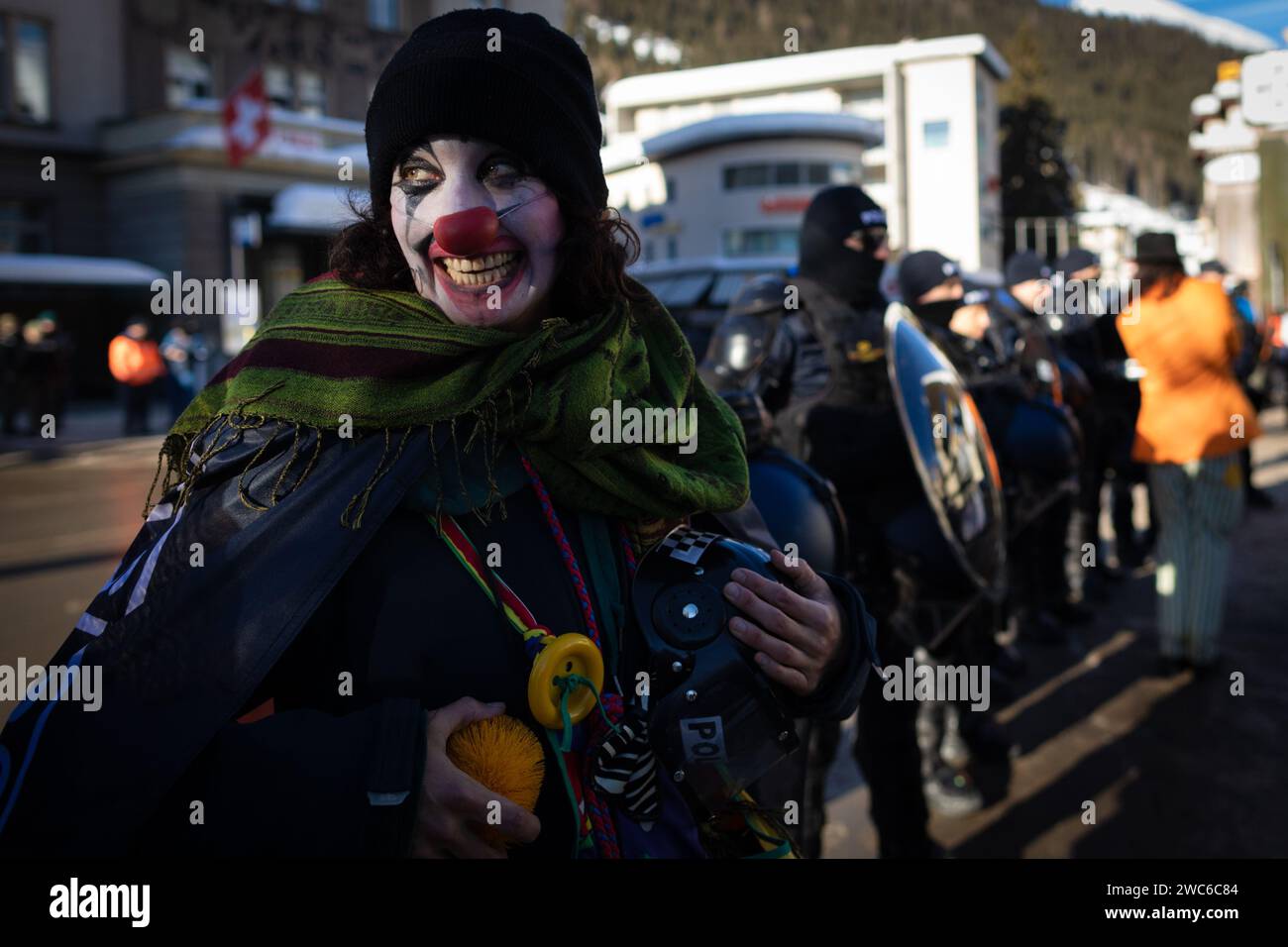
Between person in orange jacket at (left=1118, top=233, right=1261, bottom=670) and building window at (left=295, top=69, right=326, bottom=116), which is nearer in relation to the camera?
person in orange jacket at (left=1118, top=233, right=1261, bottom=670)

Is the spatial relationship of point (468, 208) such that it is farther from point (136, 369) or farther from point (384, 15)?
point (384, 15)

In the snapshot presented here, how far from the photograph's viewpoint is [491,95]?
4.72 feet

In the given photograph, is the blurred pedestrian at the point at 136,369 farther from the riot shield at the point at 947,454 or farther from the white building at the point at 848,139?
the white building at the point at 848,139

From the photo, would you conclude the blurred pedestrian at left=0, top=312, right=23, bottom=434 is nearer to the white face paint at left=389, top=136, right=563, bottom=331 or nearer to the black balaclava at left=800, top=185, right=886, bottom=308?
the black balaclava at left=800, top=185, right=886, bottom=308

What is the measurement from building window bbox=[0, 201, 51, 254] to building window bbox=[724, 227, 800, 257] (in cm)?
1788

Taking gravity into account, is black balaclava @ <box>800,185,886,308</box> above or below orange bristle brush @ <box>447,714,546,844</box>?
above

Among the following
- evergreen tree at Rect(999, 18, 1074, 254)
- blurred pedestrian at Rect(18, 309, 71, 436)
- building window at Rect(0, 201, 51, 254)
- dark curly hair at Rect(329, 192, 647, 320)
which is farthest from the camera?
evergreen tree at Rect(999, 18, 1074, 254)

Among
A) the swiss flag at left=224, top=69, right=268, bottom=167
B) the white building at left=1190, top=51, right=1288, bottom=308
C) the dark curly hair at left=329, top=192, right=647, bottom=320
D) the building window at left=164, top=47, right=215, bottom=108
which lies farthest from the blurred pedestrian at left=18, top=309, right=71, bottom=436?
the dark curly hair at left=329, top=192, right=647, bottom=320

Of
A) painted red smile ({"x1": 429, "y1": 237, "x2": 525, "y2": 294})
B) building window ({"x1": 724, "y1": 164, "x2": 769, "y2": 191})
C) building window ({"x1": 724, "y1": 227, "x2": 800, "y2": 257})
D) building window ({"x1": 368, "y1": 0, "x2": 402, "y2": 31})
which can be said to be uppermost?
building window ({"x1": 368, "y1": 0, "x2": 402, "y2": 31})

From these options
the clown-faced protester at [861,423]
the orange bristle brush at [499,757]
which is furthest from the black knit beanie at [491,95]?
the clown-faced protester at [861,423]

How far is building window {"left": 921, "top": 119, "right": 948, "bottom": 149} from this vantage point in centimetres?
4173

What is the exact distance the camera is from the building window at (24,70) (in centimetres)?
2491

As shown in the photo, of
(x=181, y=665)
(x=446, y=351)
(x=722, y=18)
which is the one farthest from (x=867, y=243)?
(x=722, y=18)

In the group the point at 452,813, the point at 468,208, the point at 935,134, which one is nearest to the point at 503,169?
the point at 468,208
